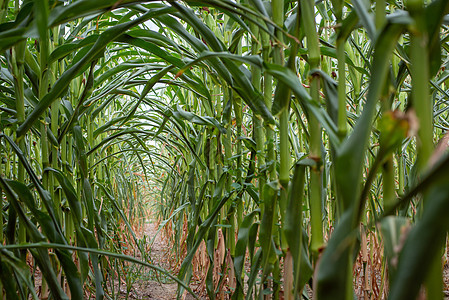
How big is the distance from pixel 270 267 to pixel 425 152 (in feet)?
1.38

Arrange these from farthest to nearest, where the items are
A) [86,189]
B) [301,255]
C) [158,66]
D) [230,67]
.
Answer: [158,66], [86,189], [230,67], [301,255]

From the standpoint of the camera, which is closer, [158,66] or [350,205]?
[350,205]

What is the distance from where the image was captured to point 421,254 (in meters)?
0.20

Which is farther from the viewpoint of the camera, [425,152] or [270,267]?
[270,267]

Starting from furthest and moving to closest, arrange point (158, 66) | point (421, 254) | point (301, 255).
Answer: point (158, 66), point (301, 255), point (421, 254)

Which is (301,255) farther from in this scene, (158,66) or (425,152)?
(158,66)

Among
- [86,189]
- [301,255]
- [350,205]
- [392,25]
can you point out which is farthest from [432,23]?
[86,189]

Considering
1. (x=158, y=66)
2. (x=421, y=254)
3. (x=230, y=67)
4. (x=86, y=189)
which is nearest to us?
(x=421, y=254)

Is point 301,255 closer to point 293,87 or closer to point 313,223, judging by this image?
point 313,223

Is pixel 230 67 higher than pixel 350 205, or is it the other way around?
pixel 230 67

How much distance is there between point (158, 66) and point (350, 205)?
83 cm

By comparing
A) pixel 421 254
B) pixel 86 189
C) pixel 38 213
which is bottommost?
pixel 421 254

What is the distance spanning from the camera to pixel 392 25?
0.27m

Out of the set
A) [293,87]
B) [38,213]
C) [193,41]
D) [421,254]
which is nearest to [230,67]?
[193,41]
